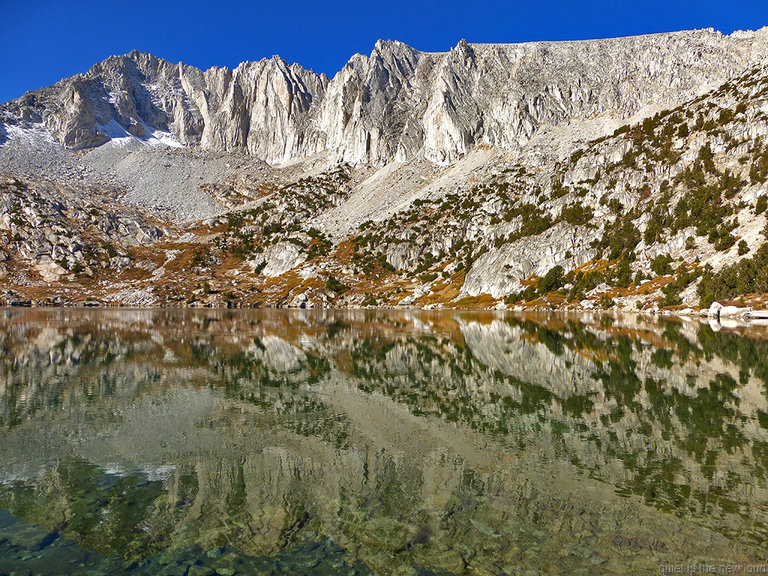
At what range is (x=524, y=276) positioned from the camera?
11975 centimetres

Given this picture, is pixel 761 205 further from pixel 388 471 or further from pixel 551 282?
pixel 388 471

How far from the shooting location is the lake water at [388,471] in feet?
26.3

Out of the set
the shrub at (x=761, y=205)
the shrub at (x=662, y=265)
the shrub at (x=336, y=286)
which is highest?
the shrub at (x=761, y=205)

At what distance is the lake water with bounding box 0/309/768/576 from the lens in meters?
8.02

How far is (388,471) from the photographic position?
12023 mm

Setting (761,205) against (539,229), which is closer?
(761,205)

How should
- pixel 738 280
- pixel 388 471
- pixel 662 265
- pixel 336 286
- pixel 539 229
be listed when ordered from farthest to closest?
pixel 336 286, pixel 539 229, pixel 662 265, pixel 738 280, pixel 388 471

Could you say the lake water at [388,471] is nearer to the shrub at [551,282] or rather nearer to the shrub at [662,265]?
the shrub at [662,265]

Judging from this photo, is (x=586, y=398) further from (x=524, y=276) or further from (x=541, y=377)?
(x=524, y=276)

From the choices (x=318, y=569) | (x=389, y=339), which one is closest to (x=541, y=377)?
(x=318, y=569)

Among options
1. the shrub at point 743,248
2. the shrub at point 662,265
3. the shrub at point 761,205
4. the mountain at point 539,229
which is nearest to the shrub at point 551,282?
the mountain at point 539,229

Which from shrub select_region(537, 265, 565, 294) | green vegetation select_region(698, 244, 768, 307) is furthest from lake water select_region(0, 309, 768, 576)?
shrub select_region(537, 265, 565, 294)

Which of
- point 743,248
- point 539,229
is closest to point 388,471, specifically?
point 743,248

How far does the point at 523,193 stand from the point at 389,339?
425 ft
